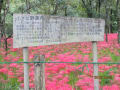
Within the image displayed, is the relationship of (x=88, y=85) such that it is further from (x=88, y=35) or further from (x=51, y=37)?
(x=51, y=37)

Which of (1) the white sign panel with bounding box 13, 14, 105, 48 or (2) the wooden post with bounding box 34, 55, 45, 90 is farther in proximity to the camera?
(2) the wooden post with bounding box 34, 55, 45, 90

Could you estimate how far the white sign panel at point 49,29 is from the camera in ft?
10.2

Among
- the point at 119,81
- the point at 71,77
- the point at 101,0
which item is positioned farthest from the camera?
the point at 101,0

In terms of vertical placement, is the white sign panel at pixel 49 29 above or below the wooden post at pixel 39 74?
above

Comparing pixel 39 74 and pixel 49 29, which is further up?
pixel 49 29

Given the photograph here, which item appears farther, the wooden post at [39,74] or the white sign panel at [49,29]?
the wooden post at [39,74]

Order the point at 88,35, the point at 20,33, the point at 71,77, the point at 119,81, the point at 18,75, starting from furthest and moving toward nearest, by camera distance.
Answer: the point at 18,75
the point at 71,77
the point at 119,81
the point at 88,35
the point at 20,33

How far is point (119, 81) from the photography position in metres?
4.35

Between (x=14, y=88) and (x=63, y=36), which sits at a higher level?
(x=63, y=36)

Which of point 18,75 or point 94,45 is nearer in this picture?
point 94,45

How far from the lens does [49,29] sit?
130 inches

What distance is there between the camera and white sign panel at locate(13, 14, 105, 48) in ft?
10.2

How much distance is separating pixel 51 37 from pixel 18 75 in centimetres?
230

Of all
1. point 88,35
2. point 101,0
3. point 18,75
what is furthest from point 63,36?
point 101,0
